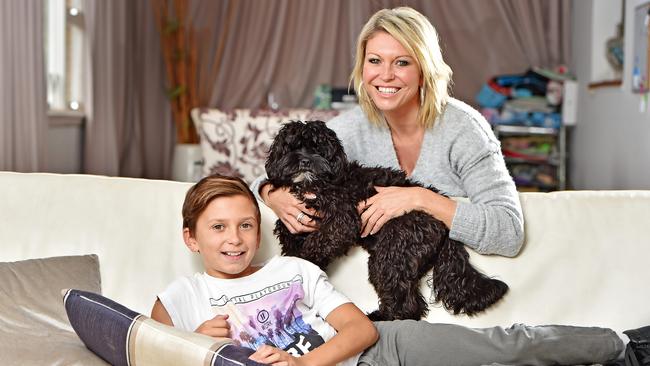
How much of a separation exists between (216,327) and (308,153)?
0.48m

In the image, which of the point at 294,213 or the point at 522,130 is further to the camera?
the point at 522,130

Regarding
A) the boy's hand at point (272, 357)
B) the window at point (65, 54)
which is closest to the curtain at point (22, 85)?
the window at point (65, 54)

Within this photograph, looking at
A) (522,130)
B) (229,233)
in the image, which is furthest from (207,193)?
(522,130)

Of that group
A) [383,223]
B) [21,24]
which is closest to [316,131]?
[383,223]

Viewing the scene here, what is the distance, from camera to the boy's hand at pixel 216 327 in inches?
63.6

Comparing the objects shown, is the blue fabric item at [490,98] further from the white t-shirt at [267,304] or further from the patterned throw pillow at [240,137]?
the white t-shirt at [267,304]

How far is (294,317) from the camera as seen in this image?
1.76 metres

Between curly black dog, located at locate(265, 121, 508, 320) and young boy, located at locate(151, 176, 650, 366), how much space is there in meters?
0.09

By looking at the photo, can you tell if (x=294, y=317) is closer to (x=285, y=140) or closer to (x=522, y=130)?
(x=285, y=140)

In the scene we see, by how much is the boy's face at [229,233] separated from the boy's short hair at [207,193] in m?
0.01

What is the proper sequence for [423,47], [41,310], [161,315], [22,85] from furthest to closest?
[22,85] → [423,47] → [41,310] → [161,315]

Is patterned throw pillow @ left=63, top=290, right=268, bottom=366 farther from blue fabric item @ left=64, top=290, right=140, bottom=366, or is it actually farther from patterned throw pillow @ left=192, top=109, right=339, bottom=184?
patterned throw pillow @ left=192, top=109, right=339, bottom=184

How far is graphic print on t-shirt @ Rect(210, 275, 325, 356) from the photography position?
169cm

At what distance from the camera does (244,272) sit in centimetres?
183
